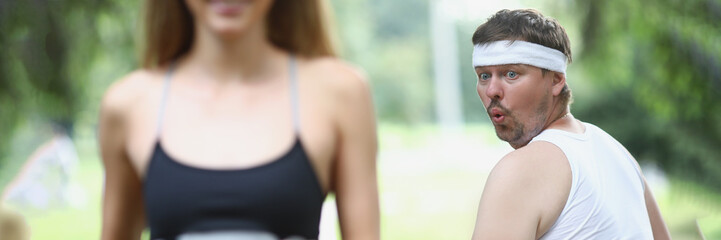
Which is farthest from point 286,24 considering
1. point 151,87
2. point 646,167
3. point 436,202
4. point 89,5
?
point 436,202

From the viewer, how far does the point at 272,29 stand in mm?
1733

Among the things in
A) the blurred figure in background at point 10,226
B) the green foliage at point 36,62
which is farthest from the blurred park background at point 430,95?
the blurred figure in background at point 10,226

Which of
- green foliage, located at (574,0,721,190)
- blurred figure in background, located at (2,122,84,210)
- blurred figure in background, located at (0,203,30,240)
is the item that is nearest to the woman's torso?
blurred figure in background, located at (0,203,30,240)

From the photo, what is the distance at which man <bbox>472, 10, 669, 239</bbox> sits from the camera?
1.46 meters

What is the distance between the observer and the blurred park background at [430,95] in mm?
4129

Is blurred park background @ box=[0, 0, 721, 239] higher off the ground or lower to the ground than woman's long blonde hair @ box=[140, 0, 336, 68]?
lower

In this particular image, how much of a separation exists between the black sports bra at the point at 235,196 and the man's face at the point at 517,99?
0.32 meters

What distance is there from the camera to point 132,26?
4.89 m

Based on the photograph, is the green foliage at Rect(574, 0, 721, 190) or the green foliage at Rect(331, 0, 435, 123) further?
the green foliage at Rect(331, 0, 435, 123)

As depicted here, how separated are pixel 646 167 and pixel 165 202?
39.2 ft

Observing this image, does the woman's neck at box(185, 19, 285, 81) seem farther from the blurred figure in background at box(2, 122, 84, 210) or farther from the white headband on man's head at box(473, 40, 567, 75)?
the blurred figure in background at box(2, 122, 84, 210)

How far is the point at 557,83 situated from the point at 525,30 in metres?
0.11

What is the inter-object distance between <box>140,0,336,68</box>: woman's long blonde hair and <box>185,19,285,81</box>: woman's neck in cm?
5

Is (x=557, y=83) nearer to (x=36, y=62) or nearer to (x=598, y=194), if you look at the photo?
(x=598, y=194)
